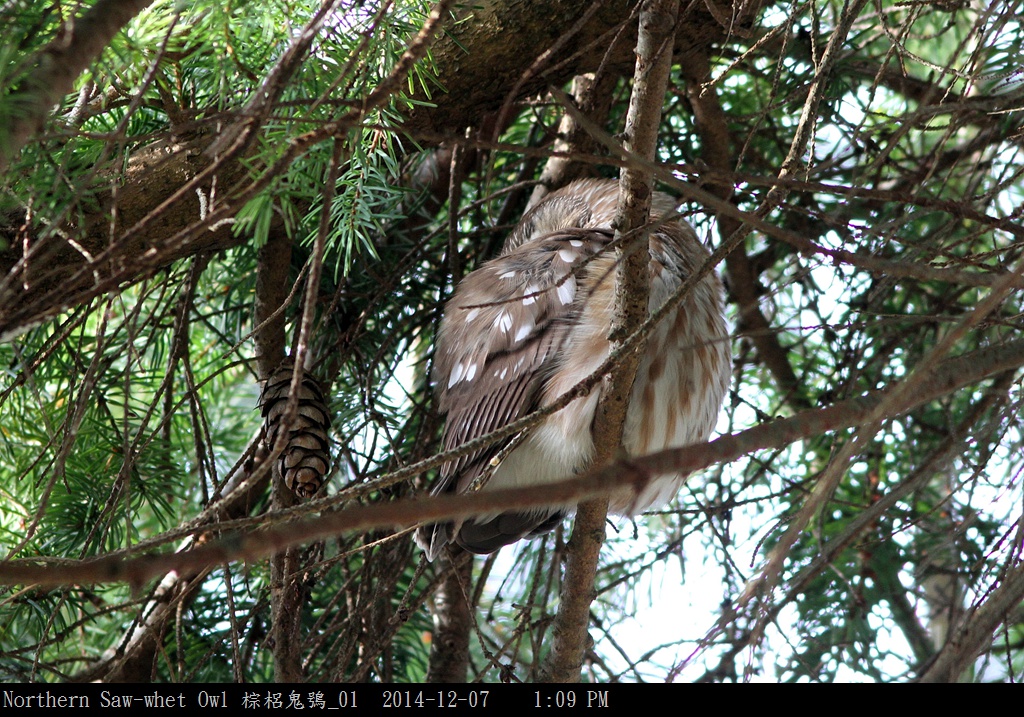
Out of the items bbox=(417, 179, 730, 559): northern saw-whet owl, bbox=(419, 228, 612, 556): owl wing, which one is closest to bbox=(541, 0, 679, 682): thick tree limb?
bbox=(417, 179, 730, 559): northern saw-whet owl

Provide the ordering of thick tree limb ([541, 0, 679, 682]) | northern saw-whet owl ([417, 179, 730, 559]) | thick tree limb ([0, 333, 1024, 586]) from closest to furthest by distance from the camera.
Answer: thick tree limb ([0, 333, 1024, 586]), thick tree limb ([541, 0, 679, 682]), northern saw-whet owl ([417, 179, 730, 559])

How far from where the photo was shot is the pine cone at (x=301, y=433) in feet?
6.32

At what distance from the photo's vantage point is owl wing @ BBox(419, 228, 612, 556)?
210 centimetres

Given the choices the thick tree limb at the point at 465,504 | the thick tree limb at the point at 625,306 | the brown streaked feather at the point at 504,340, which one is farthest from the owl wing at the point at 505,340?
the thick tree limb at the point at 465,504

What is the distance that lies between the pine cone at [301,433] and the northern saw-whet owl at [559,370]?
0.29 m

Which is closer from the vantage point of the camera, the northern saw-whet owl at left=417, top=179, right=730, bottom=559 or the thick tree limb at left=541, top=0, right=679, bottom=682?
the thick tree limb at left=541, top=0, right=679, bottom=682

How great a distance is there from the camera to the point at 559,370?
2.06m

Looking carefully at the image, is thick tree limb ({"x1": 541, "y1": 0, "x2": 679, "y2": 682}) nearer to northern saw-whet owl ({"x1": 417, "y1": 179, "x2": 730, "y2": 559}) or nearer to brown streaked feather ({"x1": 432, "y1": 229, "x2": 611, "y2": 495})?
northern saw-whet owl ({"x1": 417, "y1": 179, "x2": 730, "y2": 559})

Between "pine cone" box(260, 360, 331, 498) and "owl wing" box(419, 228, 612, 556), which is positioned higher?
"owl wing" box(419, 228, 612, 556)

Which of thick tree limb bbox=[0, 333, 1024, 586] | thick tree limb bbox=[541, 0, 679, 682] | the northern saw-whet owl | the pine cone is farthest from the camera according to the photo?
the northern saw-whet owl

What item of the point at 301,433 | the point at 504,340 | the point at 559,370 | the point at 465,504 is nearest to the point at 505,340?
the point at 504,340

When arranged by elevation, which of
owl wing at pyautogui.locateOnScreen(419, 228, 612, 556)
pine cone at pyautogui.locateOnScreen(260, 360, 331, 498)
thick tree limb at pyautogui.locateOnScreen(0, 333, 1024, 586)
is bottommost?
thick tree limb at pyautogui.locateOnScreen(0, 333, 1024, 586)

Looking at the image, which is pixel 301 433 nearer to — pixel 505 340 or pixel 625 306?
pixel 505 340
